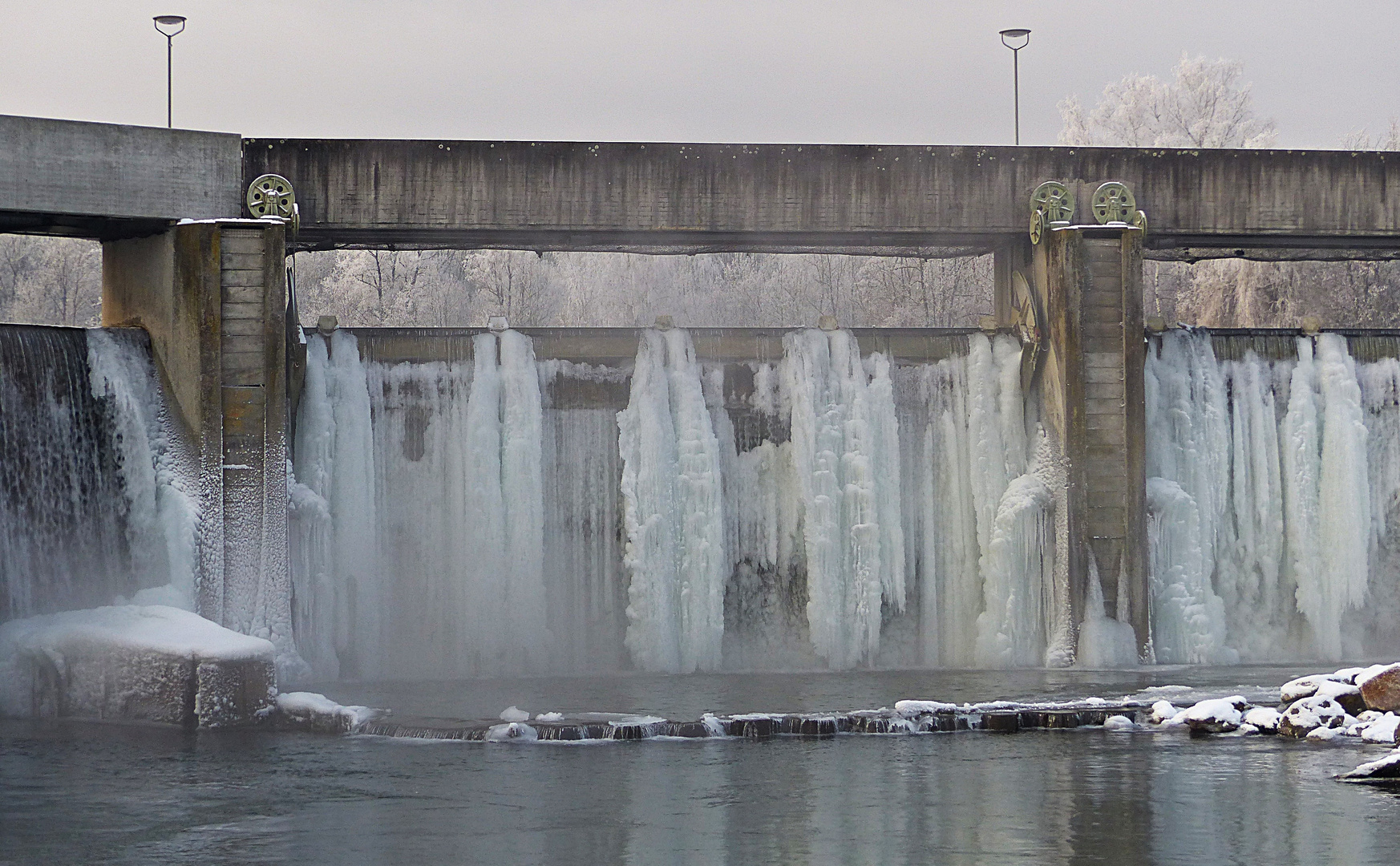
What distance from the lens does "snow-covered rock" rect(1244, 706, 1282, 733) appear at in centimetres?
2370

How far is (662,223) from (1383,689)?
12582mm

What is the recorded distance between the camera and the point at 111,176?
27.7 m

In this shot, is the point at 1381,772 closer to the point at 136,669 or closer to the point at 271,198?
the point at 136,669

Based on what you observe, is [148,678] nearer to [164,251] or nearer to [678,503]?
[164,251]

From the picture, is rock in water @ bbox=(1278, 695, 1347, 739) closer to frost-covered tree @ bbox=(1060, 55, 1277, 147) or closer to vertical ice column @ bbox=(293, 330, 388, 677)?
vertical ice column @ bbox=(293, 330, 388, 677)

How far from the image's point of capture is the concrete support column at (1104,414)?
30016mm

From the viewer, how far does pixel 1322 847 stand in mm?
16969

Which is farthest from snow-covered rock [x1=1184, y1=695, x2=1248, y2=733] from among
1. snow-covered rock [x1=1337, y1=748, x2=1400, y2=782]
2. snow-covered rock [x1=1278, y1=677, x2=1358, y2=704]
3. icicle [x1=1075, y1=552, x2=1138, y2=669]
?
icicle [x1=1075, y1=552, x2=1138, y2=669]

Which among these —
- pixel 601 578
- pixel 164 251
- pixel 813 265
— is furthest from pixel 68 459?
pixel 813 265

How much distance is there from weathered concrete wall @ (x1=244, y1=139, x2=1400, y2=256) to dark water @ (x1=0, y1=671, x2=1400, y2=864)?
9.49m

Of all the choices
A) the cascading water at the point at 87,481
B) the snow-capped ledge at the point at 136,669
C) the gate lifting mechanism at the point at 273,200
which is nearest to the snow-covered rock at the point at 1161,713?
the snow-capped ledge at the point at 136,669

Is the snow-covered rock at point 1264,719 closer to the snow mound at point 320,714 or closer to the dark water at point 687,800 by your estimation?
the dark water at point 687,800

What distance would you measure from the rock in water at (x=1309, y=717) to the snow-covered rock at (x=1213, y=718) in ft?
1.78

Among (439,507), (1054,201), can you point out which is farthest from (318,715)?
(1054,201)
